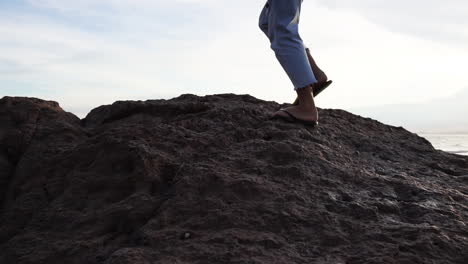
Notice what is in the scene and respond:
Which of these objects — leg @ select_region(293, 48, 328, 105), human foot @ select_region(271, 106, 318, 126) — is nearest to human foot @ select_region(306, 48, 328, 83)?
leg @ select_region(293, 48, 328, 105)

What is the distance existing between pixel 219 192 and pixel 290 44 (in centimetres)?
139

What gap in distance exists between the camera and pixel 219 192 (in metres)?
2.60

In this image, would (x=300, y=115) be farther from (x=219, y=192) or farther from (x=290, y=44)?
(x=219, y=192)

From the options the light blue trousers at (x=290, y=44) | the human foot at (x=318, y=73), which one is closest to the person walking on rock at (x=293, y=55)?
the light blue trousers at (x=290, y=44)

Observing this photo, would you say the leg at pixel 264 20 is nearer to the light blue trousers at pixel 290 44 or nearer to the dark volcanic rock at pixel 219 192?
the light blue trousers at pixel 290 44

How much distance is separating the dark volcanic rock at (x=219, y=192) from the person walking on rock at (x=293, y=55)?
0.44ft

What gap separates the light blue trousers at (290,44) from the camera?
354 cm

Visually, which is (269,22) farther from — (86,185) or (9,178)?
(9,178)

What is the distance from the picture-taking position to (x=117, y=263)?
2.16 m

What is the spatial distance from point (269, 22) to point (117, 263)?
2.15 m

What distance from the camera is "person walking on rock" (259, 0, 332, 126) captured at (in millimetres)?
3543

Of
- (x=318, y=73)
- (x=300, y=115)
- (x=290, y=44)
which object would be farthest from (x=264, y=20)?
(x=300, y=115)

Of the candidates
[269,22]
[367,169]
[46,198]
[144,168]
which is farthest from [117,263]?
[269,22]

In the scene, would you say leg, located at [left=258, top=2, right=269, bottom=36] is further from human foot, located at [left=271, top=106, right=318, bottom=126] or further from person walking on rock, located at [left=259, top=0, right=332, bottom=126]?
human foot, located at [left=271, top=106, right=318, bottom=126]
